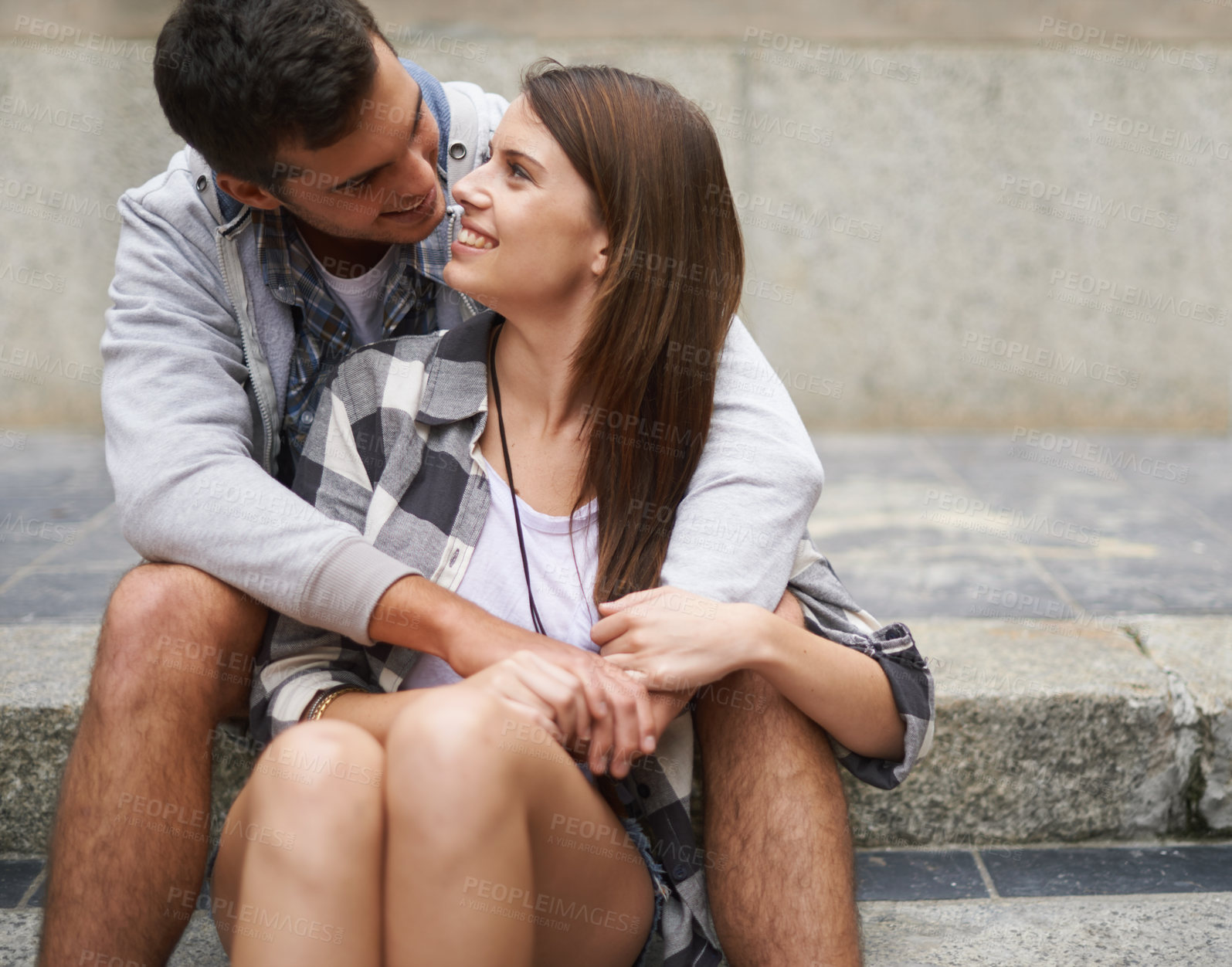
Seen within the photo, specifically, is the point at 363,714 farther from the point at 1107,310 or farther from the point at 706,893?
the point at 1107,310

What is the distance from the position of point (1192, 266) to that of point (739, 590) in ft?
13.8

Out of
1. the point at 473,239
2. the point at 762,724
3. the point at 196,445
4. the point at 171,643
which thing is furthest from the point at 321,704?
the point at 473,239

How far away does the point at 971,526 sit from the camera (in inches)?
153

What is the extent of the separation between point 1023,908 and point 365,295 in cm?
174

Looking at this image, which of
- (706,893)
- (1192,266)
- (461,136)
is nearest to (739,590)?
(706,893)

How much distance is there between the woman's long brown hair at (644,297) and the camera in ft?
6.67

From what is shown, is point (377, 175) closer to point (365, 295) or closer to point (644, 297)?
point (365, 295)

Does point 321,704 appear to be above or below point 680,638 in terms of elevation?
below

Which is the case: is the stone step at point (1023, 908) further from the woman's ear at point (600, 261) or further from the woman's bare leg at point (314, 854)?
the woman's ear at point (600, 261)

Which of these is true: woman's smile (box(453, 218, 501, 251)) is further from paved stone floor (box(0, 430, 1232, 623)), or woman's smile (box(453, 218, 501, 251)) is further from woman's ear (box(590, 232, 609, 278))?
paved stone floor (box(0, 430, 1232, 623))

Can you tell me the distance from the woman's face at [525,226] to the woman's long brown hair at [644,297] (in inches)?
1.1

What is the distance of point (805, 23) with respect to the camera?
5.01 m

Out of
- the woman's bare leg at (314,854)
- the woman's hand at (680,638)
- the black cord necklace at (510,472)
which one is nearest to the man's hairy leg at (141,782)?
the woman's bare leg at (314,854)

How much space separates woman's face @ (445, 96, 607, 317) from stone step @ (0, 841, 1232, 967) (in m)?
1.24
